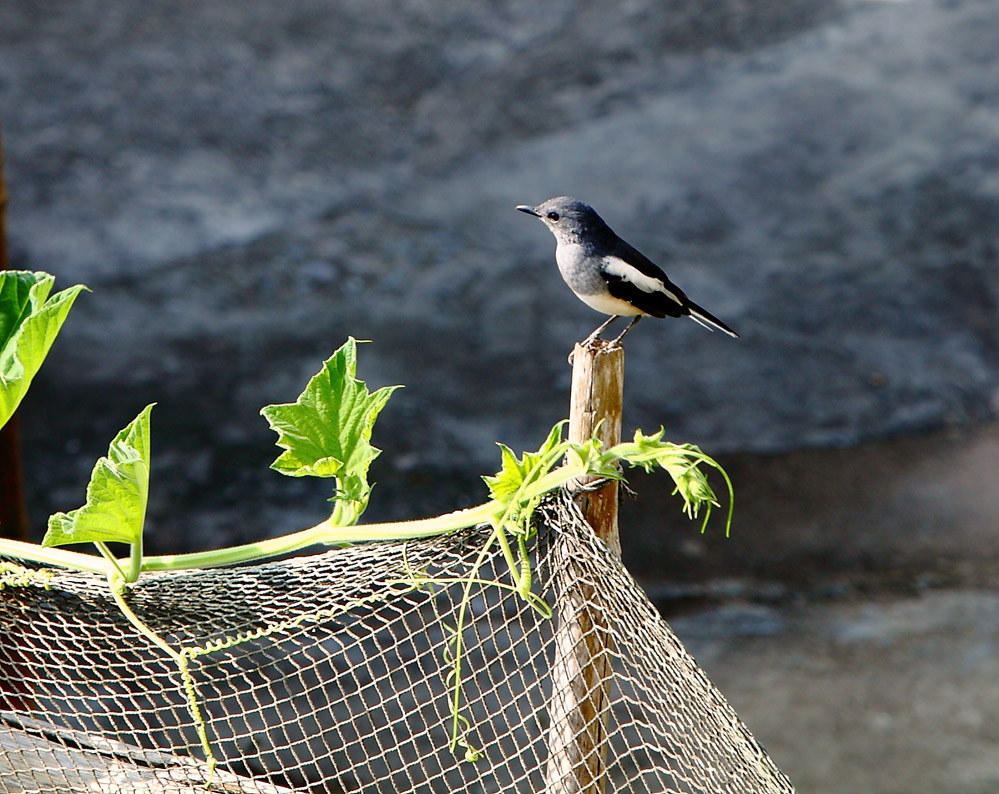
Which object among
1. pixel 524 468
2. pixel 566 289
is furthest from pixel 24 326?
pixel 566 289

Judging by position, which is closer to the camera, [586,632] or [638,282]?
[586,632]

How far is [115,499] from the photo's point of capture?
1.56 m

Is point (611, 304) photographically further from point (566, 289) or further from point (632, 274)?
point (566, 289)

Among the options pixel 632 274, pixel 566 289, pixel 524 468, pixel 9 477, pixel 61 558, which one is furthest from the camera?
pixel 566 289

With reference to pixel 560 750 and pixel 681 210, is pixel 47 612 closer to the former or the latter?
pixel 560 750

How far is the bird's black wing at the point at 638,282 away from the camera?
2076 millimetres

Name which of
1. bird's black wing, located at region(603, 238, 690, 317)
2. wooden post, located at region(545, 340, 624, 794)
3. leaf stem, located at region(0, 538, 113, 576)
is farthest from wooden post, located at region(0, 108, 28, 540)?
wooden post, located at region(545, 340, 624, 794)

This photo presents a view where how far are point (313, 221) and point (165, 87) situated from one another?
2.01 meters

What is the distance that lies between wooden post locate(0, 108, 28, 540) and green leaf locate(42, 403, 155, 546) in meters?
1.75

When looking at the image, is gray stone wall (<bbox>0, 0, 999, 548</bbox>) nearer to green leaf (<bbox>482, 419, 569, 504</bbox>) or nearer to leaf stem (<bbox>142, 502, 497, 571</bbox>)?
leaf stem (<bbox>142, 502, 497, 571</bbox>)

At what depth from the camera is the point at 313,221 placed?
274 inches

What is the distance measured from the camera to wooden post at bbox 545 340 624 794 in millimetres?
1678

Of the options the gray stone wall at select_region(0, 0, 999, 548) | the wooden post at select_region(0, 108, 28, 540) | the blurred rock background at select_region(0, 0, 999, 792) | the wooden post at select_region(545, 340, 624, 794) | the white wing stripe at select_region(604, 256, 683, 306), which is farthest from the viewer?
the gray stone wall at select_region(0, 0, 999, 548)

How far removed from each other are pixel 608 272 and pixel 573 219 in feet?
0.43
